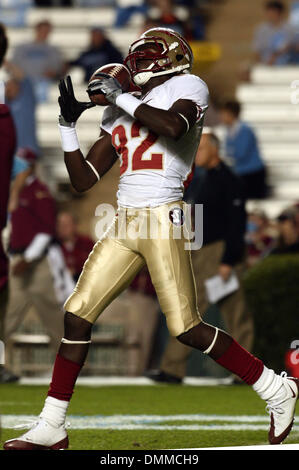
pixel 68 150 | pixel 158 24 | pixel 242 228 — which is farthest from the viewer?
pixel 158 24

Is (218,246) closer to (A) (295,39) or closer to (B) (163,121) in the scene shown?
(B) (163,121)

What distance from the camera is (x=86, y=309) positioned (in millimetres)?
4980

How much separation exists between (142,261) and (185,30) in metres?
10.1

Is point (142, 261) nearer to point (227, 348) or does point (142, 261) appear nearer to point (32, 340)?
point (227, 348)

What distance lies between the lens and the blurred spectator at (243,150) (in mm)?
12516

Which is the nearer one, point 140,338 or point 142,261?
point 142,261

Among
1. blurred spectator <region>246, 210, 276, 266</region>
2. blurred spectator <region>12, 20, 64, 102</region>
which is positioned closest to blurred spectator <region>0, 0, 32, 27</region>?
blurred spectator <region>12, 20, 64, 102</region>

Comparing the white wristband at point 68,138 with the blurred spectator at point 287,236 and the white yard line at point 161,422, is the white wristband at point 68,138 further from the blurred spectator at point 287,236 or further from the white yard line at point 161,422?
the blurred spectator at point 287,236

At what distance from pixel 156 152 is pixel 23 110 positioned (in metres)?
7.92

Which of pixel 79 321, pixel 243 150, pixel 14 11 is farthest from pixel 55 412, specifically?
pixel 14 11

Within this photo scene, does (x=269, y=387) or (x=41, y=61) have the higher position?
(x=41, y=61)

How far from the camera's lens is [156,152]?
507 centimetres
